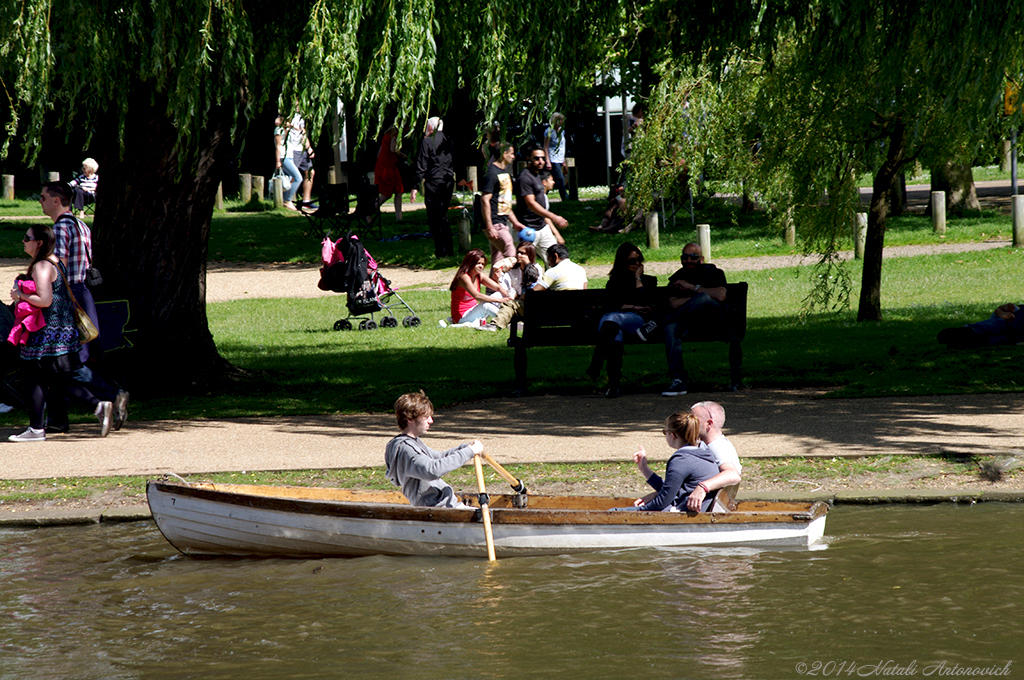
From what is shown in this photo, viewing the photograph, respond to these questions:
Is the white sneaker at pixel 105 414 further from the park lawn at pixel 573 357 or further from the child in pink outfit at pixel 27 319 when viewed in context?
the park lawn at pixel 573 357

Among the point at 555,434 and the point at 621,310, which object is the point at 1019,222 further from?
the point at 555,434

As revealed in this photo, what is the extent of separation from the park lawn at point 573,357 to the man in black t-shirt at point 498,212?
145cm

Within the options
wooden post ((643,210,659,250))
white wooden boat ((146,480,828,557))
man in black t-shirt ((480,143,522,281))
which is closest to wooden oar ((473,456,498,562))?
white wooden boat ((146,480,828,557))

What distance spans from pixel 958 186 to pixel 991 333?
15.2 m

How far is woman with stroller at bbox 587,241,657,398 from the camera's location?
12.8m

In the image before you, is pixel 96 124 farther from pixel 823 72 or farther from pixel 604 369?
pixel 823 72

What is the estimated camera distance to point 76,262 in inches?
462

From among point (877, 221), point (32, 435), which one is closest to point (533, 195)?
point (877, 221)

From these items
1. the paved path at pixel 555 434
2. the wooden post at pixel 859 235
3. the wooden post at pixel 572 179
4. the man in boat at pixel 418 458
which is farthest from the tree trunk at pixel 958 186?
the man in boat at pixel 418 458

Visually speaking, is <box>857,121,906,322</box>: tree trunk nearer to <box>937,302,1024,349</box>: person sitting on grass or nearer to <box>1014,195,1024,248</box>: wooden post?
<box>937,302,1024,349</box>: person sitting on grass

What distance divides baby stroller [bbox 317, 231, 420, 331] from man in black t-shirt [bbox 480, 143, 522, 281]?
1578mm

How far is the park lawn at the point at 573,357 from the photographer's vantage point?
13.0 m

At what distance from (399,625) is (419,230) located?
2132 centimetres

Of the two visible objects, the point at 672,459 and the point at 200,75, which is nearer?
the point at 672,459
